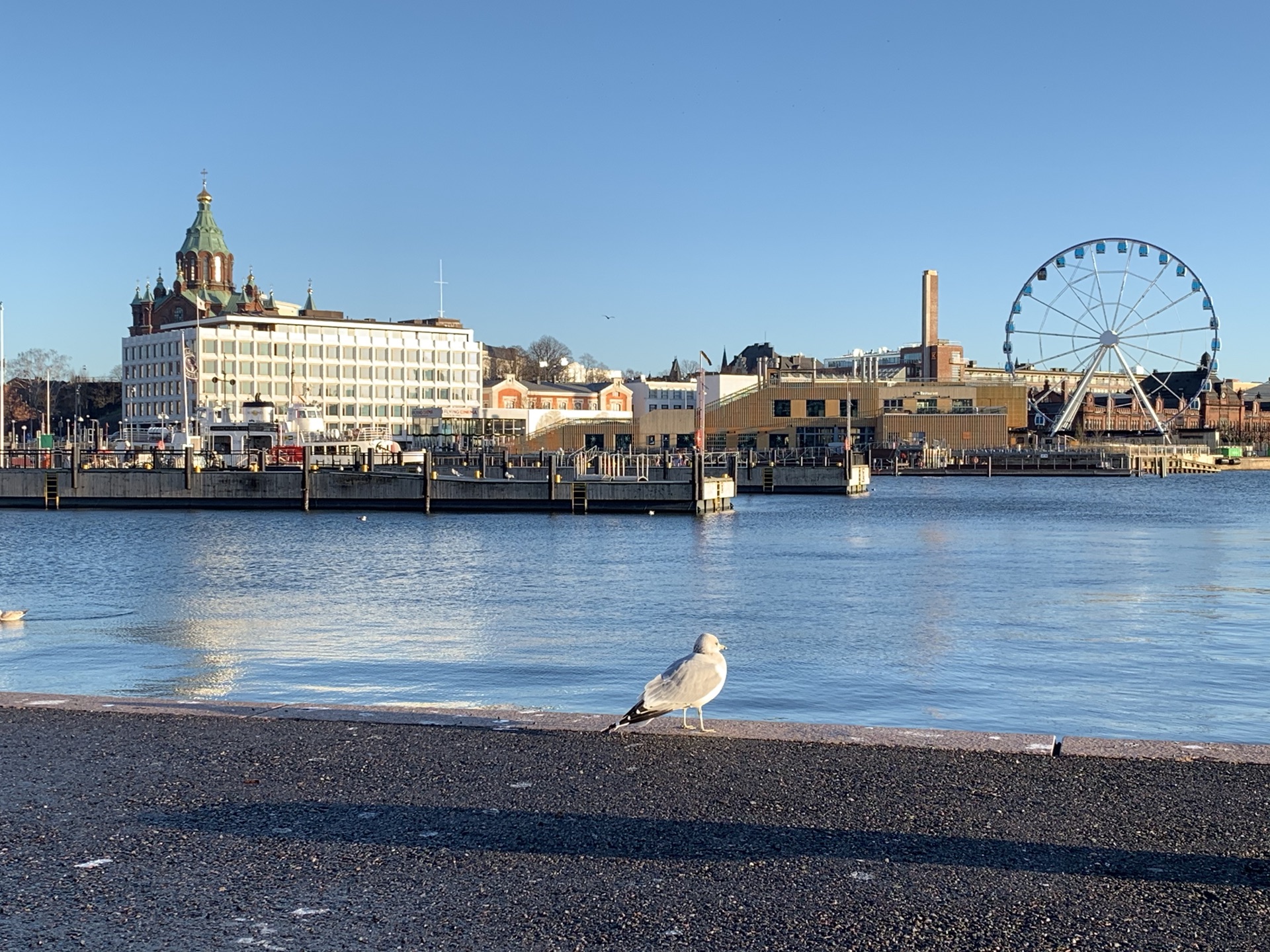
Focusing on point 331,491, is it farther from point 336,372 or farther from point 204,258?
point 204,258

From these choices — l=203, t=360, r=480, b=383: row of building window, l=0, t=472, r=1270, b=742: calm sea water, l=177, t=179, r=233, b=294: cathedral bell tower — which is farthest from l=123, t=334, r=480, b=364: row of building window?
l=0, t=472, r=1270, b=742: calm sea water

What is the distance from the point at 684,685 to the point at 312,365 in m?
159

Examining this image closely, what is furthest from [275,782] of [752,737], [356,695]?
[356,695]

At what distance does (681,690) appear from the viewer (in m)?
10.4

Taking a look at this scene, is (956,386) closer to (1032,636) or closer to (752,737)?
(1032,636)

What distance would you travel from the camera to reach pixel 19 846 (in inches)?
309

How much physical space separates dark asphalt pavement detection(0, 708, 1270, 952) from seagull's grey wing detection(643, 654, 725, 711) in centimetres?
32

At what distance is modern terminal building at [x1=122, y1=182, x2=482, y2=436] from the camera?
158 meters

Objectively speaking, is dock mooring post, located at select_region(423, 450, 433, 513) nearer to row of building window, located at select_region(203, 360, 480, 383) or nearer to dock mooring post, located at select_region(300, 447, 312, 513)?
dock mooring post, located at select_region(300, 447, 312, 513)

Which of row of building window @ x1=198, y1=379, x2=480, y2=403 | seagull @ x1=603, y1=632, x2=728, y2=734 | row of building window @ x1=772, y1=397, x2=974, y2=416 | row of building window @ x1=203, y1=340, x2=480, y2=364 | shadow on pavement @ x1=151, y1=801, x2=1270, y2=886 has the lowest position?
shadow on pavement @ x1=151, y1=801, x2=1270, y2=886

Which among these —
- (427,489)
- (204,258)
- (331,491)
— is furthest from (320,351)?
(427,489)

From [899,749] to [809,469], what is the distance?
3499 inches

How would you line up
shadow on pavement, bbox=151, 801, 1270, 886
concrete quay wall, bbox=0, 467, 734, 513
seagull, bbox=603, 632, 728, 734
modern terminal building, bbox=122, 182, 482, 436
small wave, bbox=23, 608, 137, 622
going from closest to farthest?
1. shadow on pavement, bbox=151, 801, 1270, 886
2. seagull, bbox=603, 632, 728, 734
3. small wave, bbox=23, 608, 137, 622
4. concrete quay wall, bbox=0, 467, 734, 513
5. modern terminal building, bbox=122, 182, 482, 436

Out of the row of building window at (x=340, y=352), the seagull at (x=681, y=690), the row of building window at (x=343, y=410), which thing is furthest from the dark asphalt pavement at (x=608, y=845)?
the row of building window at (x=340, y=352)
